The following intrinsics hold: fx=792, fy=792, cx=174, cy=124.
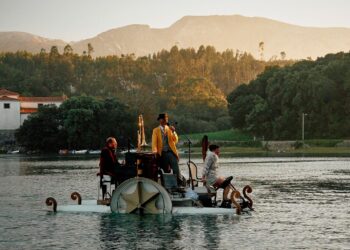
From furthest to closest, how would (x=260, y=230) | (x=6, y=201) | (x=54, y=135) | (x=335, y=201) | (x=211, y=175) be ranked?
(x=54, y=135)
(x=6, y=201)
(x=335, y=201)
(x=211, y=175)
(x=260, y=230)

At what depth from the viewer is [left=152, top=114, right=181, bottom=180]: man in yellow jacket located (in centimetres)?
3127

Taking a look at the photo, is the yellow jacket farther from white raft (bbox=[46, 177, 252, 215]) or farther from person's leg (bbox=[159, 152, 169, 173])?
white raft (bbox=[46, 177, 252, 215])

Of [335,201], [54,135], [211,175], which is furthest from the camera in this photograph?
[54,135]

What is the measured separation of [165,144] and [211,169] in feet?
6.81

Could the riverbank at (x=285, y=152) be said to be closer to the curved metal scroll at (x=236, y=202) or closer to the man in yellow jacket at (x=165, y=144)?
the curved metal scroll at (x=236, y=202)

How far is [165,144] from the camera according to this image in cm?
3148

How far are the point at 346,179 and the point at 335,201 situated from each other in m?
17.2

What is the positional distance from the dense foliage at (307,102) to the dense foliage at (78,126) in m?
25.7

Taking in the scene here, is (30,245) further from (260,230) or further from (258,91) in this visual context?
(258,91)

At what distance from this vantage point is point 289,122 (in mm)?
136750

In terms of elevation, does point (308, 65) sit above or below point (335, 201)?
above

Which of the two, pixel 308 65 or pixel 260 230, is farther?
pixel 308 65

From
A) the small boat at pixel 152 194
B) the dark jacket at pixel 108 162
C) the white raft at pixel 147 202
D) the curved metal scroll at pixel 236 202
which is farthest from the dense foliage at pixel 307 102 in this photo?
the white raft at pixel 147 202

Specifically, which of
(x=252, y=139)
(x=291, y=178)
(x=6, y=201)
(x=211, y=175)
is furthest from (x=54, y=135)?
(x=211, y=175)
